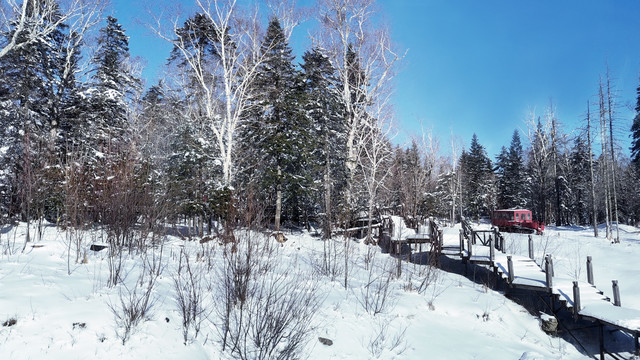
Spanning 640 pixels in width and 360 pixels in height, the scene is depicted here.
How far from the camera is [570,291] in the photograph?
9.62 metres

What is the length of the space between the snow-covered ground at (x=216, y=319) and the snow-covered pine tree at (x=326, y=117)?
11768mm

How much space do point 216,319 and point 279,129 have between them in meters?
15.0

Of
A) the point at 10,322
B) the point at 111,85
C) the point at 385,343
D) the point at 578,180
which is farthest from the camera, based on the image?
the point at 578,180

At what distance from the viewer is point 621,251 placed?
1730 cm

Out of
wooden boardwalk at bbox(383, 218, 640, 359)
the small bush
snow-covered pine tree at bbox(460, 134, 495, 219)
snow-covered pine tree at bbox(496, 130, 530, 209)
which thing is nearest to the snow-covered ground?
the small bush

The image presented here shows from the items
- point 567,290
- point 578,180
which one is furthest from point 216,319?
point 578,180

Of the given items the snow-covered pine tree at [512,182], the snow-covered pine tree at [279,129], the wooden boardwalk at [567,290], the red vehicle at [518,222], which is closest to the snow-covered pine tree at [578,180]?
the snow-covered pine tree at [512,182]

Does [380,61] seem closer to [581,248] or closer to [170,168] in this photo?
[170,168]

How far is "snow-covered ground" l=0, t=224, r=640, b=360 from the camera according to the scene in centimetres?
385

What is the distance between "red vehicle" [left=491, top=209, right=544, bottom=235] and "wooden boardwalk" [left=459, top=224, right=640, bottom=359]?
61.0ft

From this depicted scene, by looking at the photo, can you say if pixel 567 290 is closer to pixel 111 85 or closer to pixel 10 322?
pixel 10 322

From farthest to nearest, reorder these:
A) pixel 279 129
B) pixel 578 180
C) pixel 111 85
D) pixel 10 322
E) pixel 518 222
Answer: pixel 578 180 < pixel 518 222 < pixel 111 85 < pixel 279 129 < pixel 10 322

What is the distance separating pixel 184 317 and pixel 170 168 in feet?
50.3

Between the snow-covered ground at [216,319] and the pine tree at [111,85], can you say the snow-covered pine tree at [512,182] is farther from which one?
the pine tree at [111,85]
